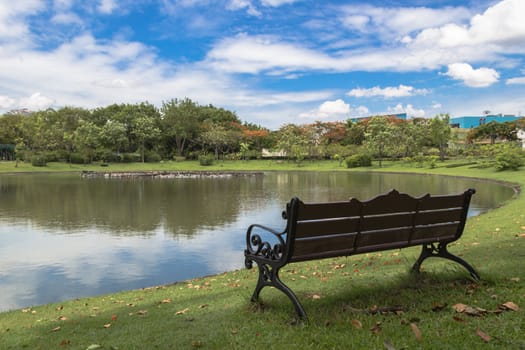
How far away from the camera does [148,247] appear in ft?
32.7

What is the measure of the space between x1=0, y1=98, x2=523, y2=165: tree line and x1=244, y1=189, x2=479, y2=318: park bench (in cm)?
4527

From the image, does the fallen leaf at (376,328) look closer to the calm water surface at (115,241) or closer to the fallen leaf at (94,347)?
the fallen leaf at (94,347)

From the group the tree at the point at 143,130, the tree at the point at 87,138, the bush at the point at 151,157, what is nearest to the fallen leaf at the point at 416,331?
the tree at the point at 87,138

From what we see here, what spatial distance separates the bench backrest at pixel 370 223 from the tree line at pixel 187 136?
45.2 metres

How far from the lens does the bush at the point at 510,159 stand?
104ft

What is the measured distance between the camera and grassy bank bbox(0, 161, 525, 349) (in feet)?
9.41

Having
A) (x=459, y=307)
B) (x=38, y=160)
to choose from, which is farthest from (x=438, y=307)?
(x=38, y=160)

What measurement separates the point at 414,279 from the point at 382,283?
332mm

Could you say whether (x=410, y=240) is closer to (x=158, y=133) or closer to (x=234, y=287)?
(x=234, y=287)

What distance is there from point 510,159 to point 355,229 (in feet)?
110

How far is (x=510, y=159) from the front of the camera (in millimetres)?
31625

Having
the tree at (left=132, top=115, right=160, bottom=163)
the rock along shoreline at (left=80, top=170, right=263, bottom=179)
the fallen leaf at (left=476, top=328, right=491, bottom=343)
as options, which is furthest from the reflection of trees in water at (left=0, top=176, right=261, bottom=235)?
the tree at (left=132, top=115, right=160, bottom=163)

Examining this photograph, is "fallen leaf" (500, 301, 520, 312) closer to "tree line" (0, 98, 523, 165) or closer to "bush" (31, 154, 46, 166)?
"tree line" (0, 98, 523, 165)

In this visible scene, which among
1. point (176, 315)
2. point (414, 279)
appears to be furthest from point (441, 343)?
point (176, 315)
